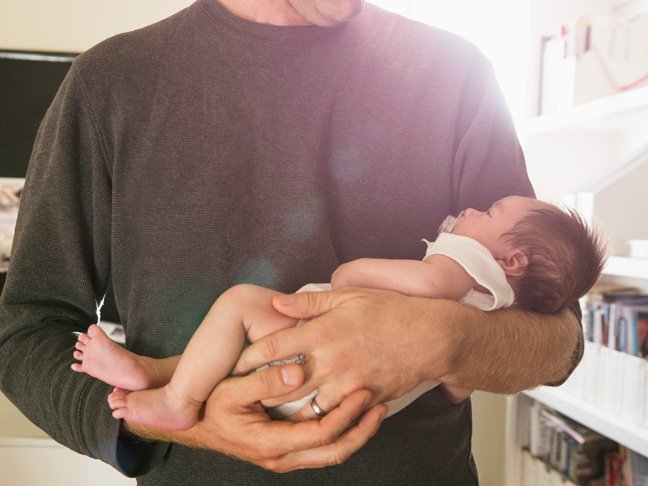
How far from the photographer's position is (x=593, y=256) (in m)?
1.05

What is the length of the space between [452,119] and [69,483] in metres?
2.78

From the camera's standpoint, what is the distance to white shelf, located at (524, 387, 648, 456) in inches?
54.9

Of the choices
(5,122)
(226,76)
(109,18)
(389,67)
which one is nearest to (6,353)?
(226,76)

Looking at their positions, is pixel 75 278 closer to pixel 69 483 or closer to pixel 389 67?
pixel 389 67

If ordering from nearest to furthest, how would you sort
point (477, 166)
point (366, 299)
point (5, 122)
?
point (366, 299)
point (477, 166)
point (5, 122)

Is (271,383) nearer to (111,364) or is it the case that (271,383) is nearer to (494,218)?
(111,364)

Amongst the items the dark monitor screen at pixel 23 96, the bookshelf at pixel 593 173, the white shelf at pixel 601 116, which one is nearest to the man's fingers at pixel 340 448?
the bookshelf at pixel 593 173

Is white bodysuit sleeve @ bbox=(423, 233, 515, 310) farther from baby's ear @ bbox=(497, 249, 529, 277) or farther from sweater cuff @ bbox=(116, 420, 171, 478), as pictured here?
sweater cuff @ bbox=(116, 420, 171, 478)

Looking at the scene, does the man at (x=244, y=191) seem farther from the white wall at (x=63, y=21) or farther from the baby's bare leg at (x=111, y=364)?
the white wall at (x=63, y=21)

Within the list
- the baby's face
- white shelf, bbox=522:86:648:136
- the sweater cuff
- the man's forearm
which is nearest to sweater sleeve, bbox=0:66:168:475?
the sweater cuff

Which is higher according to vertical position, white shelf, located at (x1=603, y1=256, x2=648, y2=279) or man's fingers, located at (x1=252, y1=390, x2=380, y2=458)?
man's fingers, located at (x1=252, y1=390, x2=380, y2=458)

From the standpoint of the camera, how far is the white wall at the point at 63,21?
8.20ft

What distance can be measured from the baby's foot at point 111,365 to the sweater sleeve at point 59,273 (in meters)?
0.06

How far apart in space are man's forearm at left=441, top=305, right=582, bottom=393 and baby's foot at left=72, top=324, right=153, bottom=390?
20.5 inches
